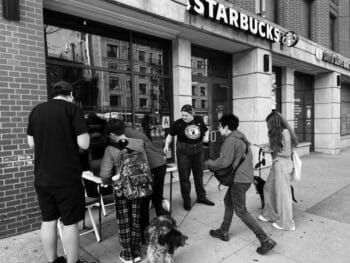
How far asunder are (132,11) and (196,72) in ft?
9.29

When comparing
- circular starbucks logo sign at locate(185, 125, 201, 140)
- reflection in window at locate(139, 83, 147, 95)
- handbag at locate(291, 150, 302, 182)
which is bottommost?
handbag at locate(291, 150, 302, 182)

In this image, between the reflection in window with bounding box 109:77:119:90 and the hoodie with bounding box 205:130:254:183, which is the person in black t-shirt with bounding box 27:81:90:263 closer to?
the hoodie with bounding box 205:130:254:183

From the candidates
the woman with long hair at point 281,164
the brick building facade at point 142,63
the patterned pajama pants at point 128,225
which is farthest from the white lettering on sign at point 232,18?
the patterned pajama pants at point 128,225

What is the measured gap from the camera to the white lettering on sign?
585cm

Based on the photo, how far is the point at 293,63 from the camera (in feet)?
32.3

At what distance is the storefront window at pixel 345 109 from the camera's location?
14.6 m

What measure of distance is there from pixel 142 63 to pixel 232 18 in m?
2.41

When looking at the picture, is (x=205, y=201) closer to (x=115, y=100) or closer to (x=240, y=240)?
(x=240, y=240)

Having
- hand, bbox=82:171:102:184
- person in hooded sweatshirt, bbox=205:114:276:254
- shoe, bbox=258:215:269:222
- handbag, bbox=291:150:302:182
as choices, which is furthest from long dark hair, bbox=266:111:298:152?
hand, bbox=82:171:102:184

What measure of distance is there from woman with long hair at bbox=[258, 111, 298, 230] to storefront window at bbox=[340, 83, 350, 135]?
12702 mm

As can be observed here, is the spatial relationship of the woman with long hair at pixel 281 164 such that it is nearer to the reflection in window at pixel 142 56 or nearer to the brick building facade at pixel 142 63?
the brick building facade at pixel 142 63

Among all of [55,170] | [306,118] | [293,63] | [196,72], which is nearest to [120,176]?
[55,170]

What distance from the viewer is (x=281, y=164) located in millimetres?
3963

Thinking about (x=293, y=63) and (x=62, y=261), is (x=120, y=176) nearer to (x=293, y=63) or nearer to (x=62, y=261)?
(x=62, y=261)
